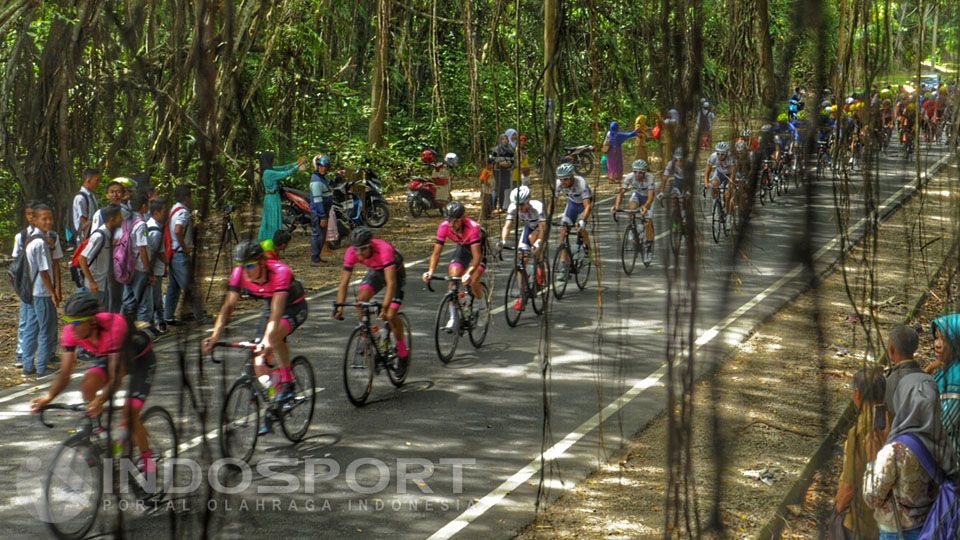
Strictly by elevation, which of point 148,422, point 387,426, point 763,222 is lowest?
point 387,426

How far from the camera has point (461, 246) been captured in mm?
12477

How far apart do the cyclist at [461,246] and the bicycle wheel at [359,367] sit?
65.5 inches

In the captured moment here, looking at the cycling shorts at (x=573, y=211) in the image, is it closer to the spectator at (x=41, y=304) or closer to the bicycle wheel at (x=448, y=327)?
the bicycle wheel at (x=448, y=327)

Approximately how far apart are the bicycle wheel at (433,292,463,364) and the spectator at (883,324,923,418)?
682 cm

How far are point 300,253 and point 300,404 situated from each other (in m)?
9.71

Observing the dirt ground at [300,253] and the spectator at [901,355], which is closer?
the dirt ground at [300,253]

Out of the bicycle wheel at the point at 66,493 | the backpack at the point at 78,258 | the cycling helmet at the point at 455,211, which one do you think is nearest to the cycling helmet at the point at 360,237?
the cycling helmet at the point at 455,211

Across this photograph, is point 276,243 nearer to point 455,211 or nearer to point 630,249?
point 455,211

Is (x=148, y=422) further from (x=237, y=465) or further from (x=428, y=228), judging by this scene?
(x=428, y=228)

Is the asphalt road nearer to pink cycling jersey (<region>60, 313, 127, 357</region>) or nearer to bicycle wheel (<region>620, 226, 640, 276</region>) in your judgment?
pink cycling jersey (<region>60, 313, 127, 357</region>)

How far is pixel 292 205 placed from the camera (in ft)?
64.0

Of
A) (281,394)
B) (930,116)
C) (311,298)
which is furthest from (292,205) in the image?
(930,116)

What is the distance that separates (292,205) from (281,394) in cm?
1078

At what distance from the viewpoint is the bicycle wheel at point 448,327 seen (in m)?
12.1
